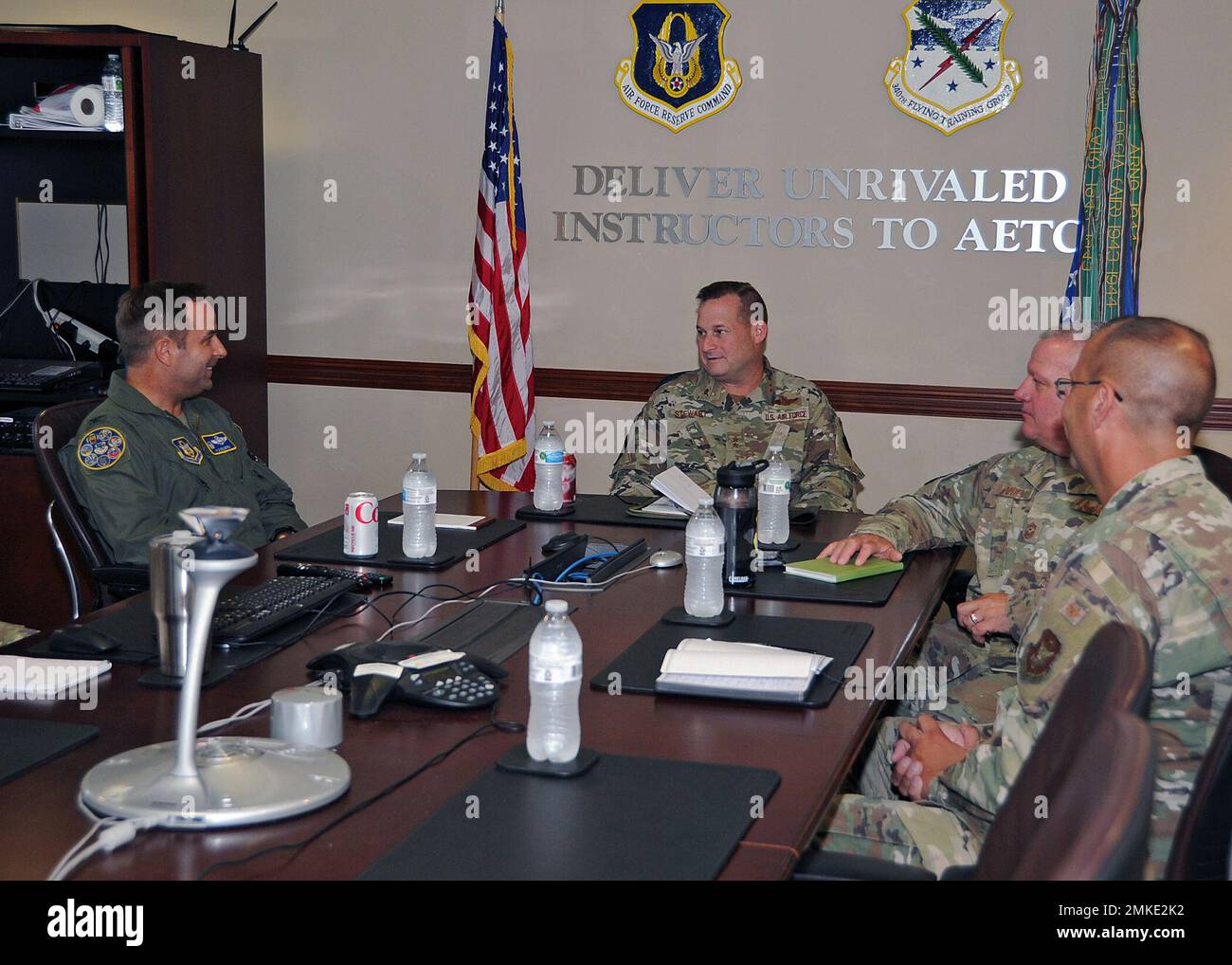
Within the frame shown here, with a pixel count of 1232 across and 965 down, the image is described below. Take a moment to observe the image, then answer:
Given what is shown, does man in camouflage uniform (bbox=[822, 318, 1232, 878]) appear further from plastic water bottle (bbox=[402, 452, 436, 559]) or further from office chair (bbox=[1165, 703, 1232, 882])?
plastic water bottle (bbox=[402, 452, 436, 559])

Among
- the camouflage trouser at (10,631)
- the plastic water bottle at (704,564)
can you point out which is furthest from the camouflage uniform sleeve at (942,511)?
the camouflage trouser at (10,631)

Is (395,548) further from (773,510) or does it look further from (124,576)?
(773,510)

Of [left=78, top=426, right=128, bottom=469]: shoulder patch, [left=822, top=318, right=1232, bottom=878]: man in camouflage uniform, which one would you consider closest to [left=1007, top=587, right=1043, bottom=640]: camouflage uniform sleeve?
[left=822, top=318, right=1232, bottom=878]: man in camouflage uniform

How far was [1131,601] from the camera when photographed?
5.71ft

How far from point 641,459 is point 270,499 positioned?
1.04 m

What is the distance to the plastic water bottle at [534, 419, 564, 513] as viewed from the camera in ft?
10.5

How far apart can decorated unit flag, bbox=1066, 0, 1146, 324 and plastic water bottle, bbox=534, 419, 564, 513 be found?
72.6 inches

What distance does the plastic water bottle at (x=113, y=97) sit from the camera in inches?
169

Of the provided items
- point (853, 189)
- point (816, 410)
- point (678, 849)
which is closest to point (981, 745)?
A: point (678, 849)

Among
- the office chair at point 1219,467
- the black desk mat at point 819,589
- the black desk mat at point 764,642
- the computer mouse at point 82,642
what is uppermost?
the office chair at point 1219,467

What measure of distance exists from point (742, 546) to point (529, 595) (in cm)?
43

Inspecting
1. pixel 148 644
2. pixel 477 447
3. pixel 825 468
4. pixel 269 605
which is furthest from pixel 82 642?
pixel 477 447

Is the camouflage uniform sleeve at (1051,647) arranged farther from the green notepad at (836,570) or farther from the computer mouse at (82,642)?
the computer mouse at (82,642)

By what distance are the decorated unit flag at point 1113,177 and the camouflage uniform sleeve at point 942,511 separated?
1.21 meters
